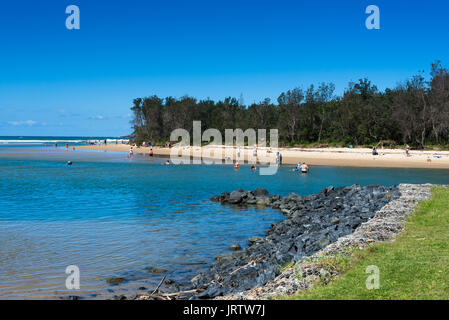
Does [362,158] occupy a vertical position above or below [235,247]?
above

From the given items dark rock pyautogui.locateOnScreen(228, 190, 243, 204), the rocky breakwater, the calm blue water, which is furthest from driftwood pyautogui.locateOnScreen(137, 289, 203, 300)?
dark rock pyautogui.locateOnScreen(228, 190, 243, 204)

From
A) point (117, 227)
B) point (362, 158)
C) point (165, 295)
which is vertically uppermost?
point (362, 158)

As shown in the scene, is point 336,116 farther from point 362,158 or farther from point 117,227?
point 117,227

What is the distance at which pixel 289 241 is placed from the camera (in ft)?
50.1

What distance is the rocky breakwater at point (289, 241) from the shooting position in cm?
1081

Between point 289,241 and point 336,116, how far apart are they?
272 feet

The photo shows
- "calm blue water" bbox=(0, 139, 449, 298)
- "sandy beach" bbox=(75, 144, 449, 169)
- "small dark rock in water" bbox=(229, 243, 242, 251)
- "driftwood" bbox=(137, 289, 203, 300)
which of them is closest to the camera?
"driftwood" bbox=(137, 289, 203, 300)

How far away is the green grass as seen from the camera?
7.97m

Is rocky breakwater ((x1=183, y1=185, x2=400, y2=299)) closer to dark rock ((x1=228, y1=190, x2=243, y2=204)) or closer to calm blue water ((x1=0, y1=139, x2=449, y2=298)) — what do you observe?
calm blue water ((x1=0, y1=139, x2=449, y2=298))

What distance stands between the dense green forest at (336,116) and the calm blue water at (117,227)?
32850 mm

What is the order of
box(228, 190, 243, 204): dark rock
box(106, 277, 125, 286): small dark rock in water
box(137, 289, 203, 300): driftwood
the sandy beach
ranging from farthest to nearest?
1. the sandy beach
2. box(228, 190, 243, 204): dark rock
3. box(106, 277, 125, 286): small dark rock in water
4. box(137, 289, 203, 300): driftwood

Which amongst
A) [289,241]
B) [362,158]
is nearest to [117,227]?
[289,241]

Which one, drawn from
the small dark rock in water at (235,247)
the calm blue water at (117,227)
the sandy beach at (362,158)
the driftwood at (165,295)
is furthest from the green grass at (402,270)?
the sandy beach at (362,158)

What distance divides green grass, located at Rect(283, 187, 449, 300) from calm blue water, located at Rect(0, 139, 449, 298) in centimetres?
596
